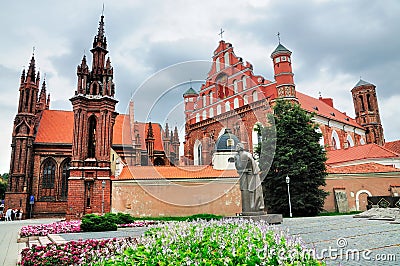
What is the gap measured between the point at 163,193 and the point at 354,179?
16948 mm

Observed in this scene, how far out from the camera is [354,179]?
84.7 feet

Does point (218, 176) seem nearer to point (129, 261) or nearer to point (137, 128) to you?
point (137, 128)

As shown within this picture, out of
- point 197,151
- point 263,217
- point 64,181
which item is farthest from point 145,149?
point 263,217

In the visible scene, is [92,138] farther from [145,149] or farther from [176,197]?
[145,149]

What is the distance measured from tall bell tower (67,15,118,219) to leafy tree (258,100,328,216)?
1244 centimetres

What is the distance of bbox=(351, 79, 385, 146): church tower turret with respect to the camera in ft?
153

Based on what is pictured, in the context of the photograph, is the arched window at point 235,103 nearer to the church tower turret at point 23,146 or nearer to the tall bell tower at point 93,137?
the tall bell tower at point 93,137

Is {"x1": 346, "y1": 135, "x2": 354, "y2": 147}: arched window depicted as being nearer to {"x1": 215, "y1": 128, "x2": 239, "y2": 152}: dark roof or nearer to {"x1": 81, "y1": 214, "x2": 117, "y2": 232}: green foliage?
{"x1": 215, "y1": 128, "x2": 239, "y2": 152}: dark roof

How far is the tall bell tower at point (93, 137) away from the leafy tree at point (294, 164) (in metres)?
12.4

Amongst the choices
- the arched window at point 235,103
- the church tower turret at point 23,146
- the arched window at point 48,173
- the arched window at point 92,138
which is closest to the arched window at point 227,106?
the arched window at point 235,103

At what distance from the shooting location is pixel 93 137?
23172 millimetres

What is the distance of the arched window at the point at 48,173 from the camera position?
30334 millimetres

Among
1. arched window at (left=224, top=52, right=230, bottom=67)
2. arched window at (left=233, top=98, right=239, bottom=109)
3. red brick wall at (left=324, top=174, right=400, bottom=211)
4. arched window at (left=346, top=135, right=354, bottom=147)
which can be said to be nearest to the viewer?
red brick wall at (left=324, top=174, right=400, bottom=211)

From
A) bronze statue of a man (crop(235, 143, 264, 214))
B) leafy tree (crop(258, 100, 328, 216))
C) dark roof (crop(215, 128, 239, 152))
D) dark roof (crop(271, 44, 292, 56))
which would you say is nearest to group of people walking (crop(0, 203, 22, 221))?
dark roof (crop(215, 128, 239, 152))
